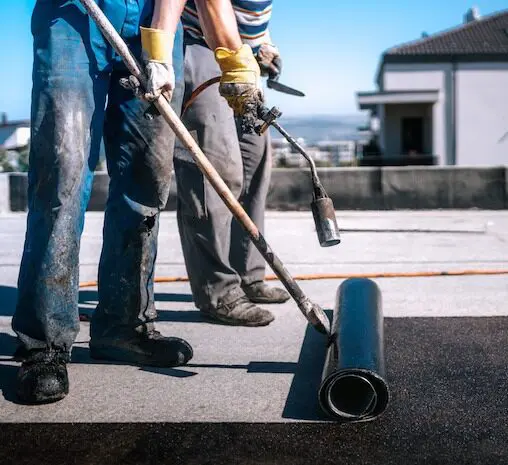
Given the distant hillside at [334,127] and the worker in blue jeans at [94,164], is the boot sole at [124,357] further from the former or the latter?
the distant hillside at [334,127]

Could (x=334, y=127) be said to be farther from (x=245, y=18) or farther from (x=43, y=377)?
(x=43, y=377)

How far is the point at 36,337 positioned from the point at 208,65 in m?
1.80

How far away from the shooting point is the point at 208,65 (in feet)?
13.3

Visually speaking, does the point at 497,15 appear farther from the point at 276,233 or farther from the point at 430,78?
the point at 276,233

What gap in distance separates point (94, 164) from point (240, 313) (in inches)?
46.6

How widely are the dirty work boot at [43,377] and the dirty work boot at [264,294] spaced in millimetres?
1624

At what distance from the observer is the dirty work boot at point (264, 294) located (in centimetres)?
436

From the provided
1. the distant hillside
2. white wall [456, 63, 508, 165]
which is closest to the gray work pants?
white wall [456, 63, 508, 165]

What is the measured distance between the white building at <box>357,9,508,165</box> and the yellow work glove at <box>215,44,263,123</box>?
105 ft

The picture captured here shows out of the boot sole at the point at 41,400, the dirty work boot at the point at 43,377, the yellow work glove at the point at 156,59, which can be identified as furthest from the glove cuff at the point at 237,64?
the boot sole at the point at 41,400

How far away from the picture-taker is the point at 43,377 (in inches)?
108

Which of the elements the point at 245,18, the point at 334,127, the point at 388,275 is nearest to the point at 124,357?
the point at 245,18

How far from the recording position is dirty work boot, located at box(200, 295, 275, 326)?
12.6ft

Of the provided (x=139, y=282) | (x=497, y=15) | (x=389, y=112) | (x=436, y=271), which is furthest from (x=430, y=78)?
(x=139, y=282)
